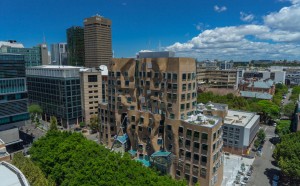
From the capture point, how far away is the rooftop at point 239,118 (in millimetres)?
83375

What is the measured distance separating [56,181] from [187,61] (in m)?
46.4

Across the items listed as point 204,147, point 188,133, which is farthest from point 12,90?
point 204,147

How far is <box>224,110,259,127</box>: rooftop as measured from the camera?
83.4 metres

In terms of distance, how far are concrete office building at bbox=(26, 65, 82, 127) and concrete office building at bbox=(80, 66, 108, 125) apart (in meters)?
4.22

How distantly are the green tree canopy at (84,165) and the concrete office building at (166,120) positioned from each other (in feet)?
40.1

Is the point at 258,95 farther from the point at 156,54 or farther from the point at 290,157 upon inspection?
the point at 156,54

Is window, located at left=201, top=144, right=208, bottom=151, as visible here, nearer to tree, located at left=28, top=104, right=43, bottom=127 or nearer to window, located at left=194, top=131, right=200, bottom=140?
window, located at left=194, top=131, right=200, bottom=140

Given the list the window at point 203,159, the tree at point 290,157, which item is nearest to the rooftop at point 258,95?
the tree at point 290,157

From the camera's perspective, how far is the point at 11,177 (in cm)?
4209

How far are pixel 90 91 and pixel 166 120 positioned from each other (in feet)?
207

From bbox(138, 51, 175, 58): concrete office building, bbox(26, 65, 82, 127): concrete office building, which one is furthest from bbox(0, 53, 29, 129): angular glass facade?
bbox(138, 51, 175, 58): concrete office building

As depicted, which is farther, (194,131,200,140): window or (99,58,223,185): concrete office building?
(99,58,223,185): concrete office building

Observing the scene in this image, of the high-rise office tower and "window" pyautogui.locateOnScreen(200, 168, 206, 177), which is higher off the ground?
the high-rise office tower

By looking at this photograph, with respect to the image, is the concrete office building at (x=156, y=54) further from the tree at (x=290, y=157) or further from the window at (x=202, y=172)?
the tree at (x=290, y=157)
